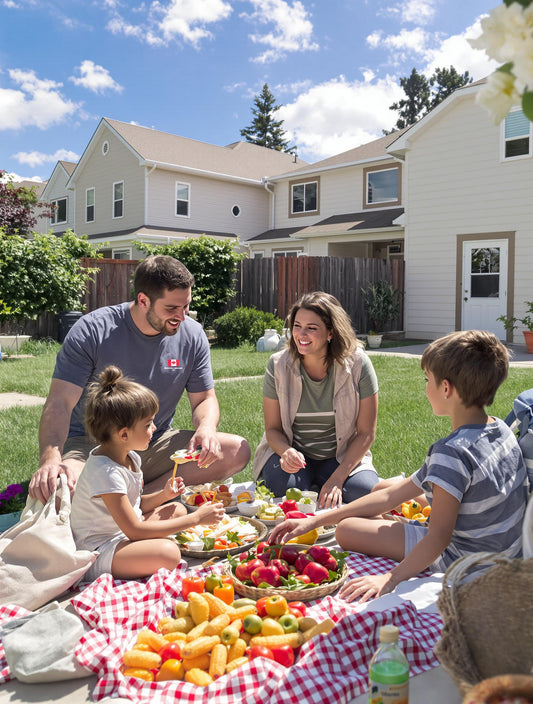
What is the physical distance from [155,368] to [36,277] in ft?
35.7

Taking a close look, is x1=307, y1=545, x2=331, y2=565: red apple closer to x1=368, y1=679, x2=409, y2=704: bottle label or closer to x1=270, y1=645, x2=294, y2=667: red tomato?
x1=270, y1=645, x2=294, y2=667: red tomato

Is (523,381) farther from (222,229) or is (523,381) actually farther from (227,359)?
(222,229)

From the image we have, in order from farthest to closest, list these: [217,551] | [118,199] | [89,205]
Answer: [89,205] < [118,199] < [217,551]

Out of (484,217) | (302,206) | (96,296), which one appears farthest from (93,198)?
(484,217)

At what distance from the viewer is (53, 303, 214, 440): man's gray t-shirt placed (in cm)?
387

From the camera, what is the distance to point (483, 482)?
254 cm

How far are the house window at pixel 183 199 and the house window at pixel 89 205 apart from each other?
4.47m

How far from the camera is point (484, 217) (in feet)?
50.2

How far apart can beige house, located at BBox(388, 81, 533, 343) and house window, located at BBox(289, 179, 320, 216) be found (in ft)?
18.9

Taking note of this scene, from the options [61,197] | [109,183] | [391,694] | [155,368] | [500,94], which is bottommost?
[391,694]

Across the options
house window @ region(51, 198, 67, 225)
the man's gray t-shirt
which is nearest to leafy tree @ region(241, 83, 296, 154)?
house window @ region(51, 198, 67, 225)

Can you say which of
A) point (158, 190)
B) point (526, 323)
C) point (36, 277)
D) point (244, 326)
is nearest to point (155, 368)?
point (244, 326)

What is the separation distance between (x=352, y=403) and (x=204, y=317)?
13003mm

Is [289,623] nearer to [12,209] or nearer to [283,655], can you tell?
[283,655]
